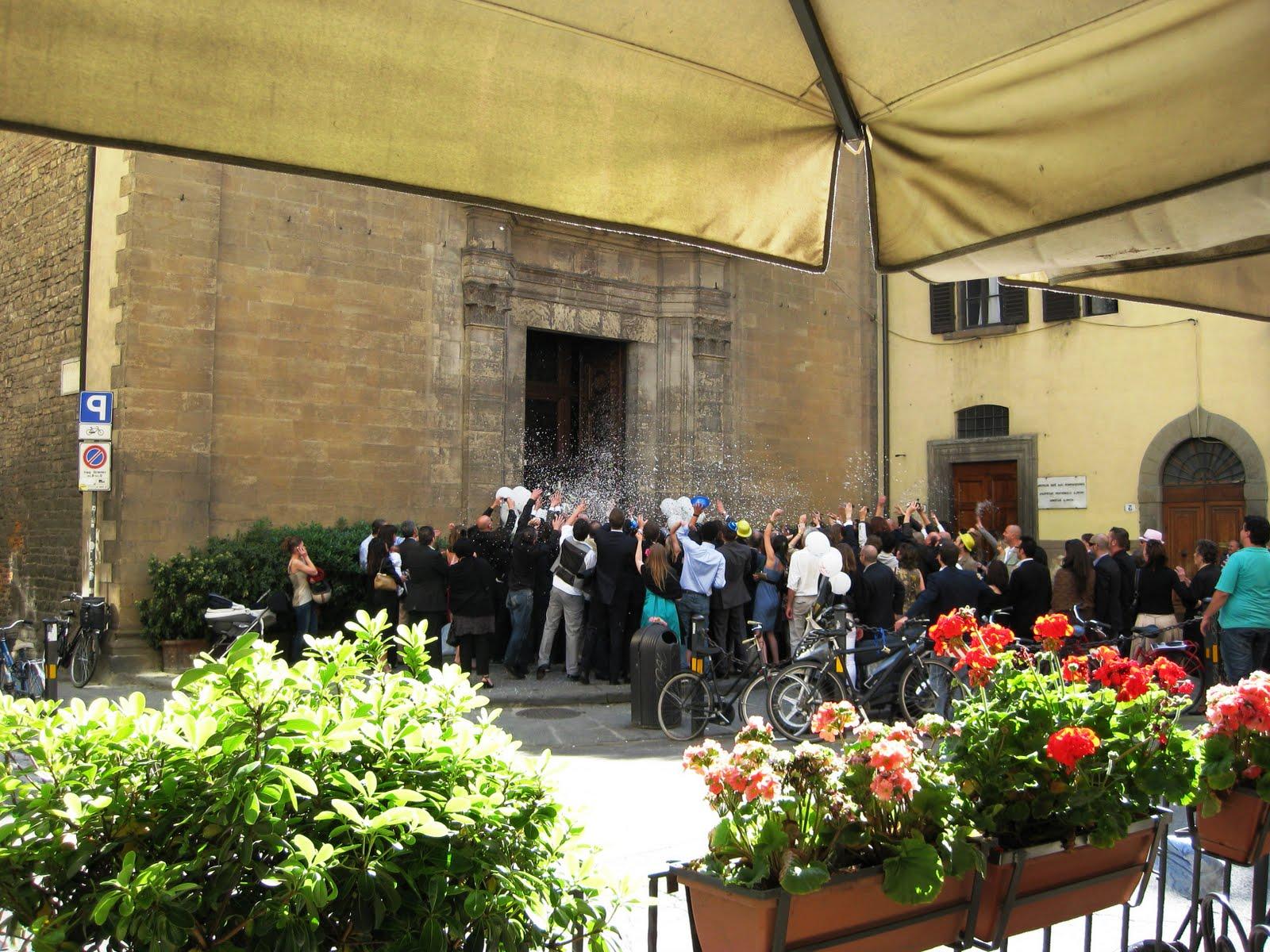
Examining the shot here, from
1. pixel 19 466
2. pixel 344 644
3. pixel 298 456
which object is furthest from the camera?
pixel 19 466

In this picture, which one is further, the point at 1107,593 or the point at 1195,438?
the point at 1195,438

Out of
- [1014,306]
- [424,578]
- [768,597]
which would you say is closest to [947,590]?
[768,597]

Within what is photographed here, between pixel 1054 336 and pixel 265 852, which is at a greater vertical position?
pixel 1054 336

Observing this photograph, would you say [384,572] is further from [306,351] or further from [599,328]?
[599,328]

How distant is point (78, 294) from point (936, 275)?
14.6 meters

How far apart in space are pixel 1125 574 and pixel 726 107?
10.9 meters

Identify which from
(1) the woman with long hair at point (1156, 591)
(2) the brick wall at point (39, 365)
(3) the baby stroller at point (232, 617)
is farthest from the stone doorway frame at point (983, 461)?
(2) the brick wall at point (39, 365)

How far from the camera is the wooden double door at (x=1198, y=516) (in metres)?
17.9

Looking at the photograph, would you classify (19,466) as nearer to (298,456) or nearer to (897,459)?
(298,456)

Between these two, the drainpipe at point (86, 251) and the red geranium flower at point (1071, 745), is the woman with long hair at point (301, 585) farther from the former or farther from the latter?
the red geranium flower at point (1071, 745)

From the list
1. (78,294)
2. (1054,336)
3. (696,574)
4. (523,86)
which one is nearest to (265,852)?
(523,86)

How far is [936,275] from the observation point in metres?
3.38

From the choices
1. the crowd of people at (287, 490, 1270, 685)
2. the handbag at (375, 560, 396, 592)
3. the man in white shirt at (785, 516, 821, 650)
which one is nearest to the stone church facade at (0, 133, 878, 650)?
the crowd of people at (287, 490, 1270, 685)

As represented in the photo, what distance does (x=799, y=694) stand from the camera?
31.5 ft
